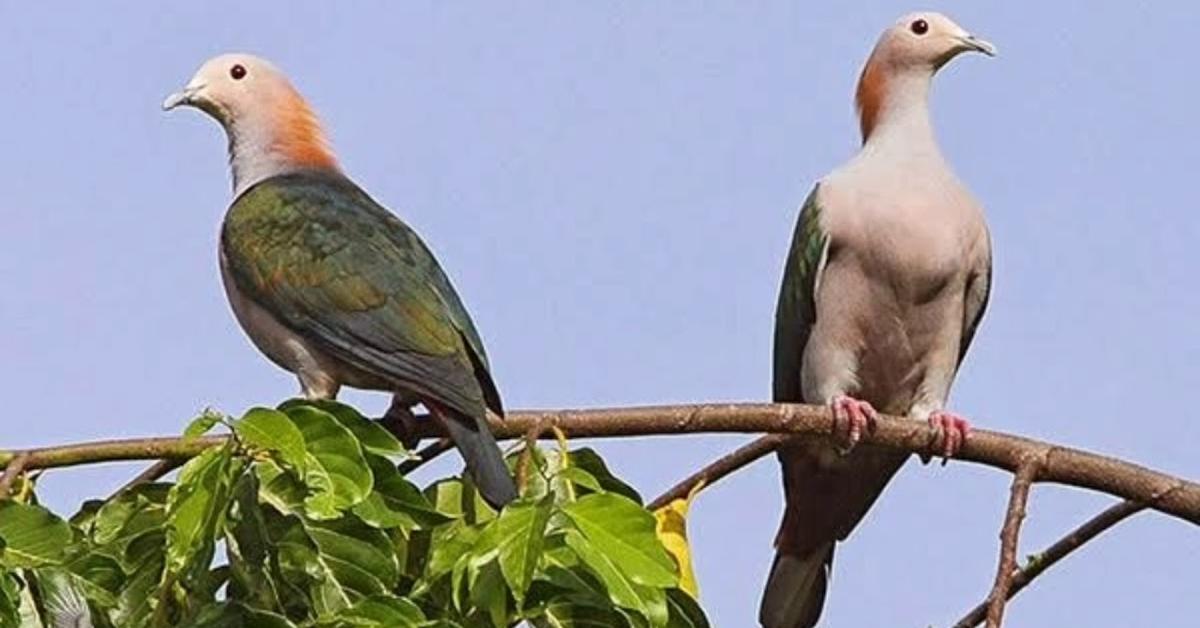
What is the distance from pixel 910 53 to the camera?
19.6 ft

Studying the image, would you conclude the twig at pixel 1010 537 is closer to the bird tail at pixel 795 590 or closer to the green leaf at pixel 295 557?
the green leaf at pixel 295 557

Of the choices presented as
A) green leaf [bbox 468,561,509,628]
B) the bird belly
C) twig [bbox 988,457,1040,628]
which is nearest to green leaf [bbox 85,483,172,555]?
green leaf [bbox 468,561,509,628]

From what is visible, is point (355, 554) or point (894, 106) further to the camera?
point (894, 106)

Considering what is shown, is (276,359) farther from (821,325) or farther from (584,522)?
(584,522)

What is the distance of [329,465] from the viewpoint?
10.00 feet

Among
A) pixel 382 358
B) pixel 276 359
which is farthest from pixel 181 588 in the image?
pixel 276 359

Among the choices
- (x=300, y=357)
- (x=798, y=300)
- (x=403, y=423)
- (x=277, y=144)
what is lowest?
(x=403, y=423)

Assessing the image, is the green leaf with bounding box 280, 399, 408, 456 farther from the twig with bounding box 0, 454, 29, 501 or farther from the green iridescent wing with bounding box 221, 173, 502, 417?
the green iridescent wing with bounding box 221, 173, 502, 417

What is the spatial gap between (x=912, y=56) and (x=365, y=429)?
10.2ft

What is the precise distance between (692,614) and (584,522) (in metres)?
0.29

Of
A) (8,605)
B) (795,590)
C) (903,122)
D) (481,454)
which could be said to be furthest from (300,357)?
(8,605)

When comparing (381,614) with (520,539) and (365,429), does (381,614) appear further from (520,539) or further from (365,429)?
(365,429)

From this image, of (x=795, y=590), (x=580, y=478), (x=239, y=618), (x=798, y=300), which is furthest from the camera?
(x=798, y=300)

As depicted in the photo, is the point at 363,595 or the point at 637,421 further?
the point at 637,421
